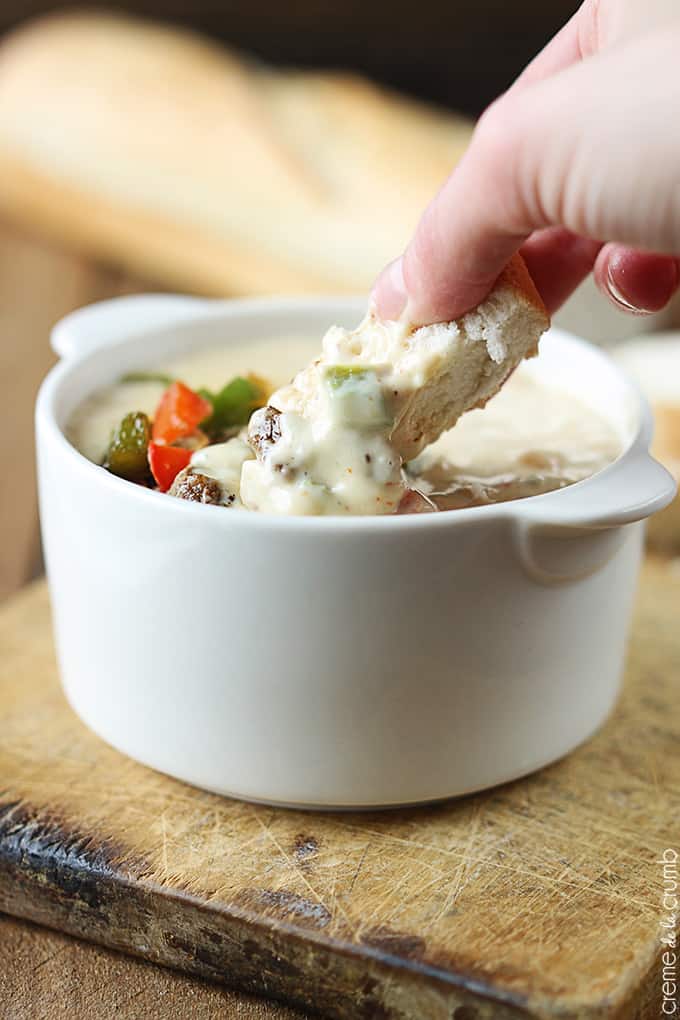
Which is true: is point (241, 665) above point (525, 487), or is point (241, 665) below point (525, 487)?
below

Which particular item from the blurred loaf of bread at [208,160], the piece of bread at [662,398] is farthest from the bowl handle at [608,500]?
the blurred loaf of bread at [208,160]

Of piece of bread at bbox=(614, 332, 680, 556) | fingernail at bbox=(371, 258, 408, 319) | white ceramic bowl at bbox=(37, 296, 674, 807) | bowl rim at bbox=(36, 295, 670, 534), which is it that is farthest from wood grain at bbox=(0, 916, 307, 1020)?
piece of bread at bbox=(614, 332, 680, 556)

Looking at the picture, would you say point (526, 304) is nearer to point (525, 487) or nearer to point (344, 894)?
point (525, 487)

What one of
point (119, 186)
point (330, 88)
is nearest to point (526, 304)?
point (119, 186)

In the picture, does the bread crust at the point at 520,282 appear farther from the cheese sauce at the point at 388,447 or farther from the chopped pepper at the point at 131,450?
the chopped pepper at the point at 131,450

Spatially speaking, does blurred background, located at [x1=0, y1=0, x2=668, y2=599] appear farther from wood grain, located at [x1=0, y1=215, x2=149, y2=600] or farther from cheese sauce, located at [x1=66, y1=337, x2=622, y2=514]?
cheese sauce, located at [x1=66, y1=337, x2=622, y2=514]

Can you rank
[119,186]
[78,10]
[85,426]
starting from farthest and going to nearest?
[78,10]
[119,186]
[85,426]
